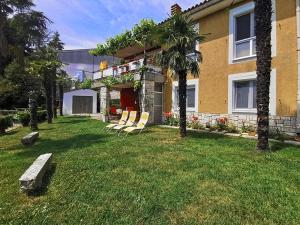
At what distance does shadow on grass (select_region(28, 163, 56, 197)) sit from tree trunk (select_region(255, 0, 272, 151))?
20.7ft

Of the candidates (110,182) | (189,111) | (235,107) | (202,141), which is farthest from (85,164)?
(189,111)

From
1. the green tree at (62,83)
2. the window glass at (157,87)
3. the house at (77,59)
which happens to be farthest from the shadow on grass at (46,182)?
the house at (77,59)

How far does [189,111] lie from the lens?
16.6 metres

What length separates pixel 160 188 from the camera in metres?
5.73

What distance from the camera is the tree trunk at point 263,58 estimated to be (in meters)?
8.44

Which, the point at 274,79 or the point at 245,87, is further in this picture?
the point at 245,87

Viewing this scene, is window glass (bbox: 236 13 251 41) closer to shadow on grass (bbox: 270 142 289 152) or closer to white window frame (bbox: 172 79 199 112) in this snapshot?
white window frame (bbox: 172 79 199 112)

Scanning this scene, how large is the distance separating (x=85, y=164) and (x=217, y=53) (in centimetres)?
1031

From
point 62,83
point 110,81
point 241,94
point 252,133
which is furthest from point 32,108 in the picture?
point 62,83

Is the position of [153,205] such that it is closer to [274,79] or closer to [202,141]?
[202,141]

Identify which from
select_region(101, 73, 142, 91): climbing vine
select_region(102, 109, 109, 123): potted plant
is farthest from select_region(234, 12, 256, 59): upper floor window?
select_region(102, 109, 109, 123): potted plant

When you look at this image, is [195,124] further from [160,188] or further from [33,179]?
[33,179]

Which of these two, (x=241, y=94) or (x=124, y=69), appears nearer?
A: (x=241, y=94)

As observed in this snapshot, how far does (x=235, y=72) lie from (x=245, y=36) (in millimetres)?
1832
